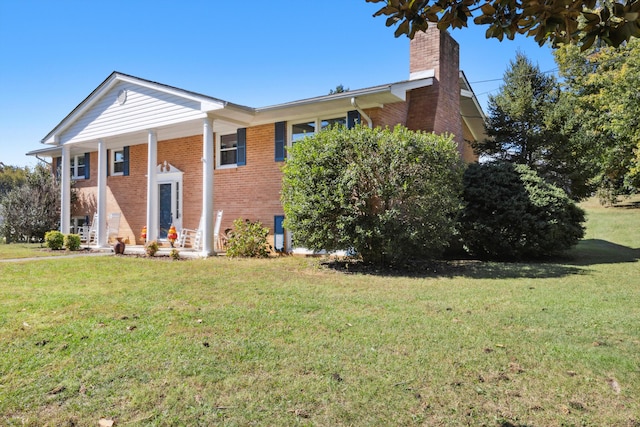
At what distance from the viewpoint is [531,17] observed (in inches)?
97.1

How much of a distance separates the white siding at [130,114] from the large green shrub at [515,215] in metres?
8.28

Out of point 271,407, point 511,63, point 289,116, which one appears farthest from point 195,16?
point 511,63

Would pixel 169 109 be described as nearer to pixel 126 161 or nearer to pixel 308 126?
pixel 308 126

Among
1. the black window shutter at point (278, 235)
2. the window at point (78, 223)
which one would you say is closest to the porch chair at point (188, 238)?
the black window shutter at point (278, 235)

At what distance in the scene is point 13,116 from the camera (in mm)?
16000

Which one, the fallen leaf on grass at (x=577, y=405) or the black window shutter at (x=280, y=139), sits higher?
the black window shutter at (x=280, y=139)

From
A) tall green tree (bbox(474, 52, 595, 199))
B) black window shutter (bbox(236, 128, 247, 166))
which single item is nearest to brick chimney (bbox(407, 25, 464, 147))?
tall green tree (bbox(474, 52, 595, 199))

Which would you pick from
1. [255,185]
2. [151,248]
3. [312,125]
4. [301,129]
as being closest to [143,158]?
[151,248]

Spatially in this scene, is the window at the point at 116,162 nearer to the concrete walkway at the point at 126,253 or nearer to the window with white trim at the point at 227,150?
the concrete walkway at the point at 126,253

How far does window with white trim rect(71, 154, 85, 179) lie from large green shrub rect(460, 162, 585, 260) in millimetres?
16718

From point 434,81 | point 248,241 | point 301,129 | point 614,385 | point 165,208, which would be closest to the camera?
point 614,385

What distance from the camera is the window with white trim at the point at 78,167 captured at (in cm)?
1873

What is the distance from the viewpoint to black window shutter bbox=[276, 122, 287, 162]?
1255cm

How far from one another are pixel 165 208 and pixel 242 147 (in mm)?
4289
